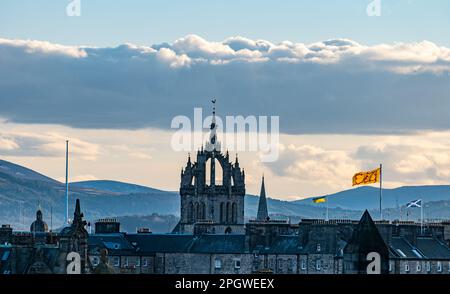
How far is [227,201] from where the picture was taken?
644ft

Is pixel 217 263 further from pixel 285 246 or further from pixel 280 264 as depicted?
pixel 280 264

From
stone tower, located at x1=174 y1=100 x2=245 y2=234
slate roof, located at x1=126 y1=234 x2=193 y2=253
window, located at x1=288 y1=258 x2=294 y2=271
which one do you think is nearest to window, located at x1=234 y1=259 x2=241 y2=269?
slate roof, located at x1=126 y1=234 x2=193 y2=253

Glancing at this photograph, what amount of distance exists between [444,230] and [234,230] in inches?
1502

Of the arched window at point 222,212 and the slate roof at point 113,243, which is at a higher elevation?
the arched window at point 222,212

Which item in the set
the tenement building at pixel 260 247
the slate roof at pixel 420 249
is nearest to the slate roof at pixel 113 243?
the tenement building at pixel 260 247

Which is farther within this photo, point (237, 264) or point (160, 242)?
point (160, 242)

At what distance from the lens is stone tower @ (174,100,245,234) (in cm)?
19400

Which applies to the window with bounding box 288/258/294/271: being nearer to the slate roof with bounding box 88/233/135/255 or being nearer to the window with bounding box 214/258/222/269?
the window with bounding box 214/258/222/269

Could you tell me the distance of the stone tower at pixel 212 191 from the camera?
194m

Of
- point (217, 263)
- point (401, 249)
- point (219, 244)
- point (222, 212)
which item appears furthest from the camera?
point (222, 212)

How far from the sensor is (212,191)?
19750cm

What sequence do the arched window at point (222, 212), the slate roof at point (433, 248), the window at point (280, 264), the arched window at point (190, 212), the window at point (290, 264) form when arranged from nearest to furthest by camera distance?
the slate roof at point (433, 248) < the window at point (290, 264) < the window at point (280, 264) < the arched window at point (190, 212) < the arched window at point (222, 212)

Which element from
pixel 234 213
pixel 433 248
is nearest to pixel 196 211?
pixel 234 213

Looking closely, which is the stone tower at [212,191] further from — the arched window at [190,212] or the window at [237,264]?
the window at [237,264]
